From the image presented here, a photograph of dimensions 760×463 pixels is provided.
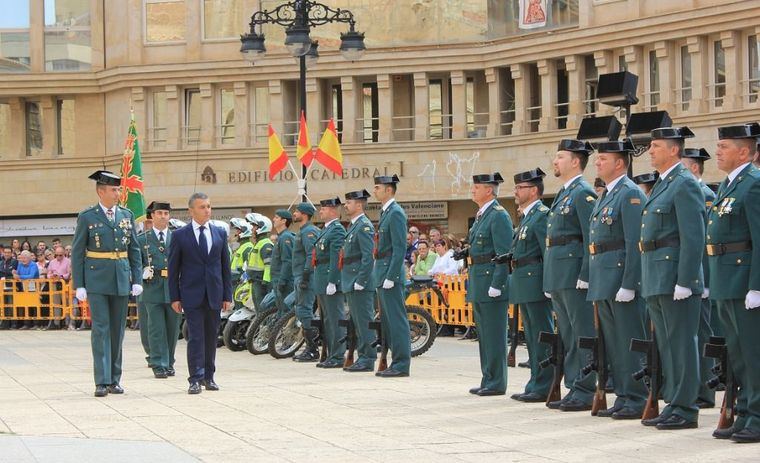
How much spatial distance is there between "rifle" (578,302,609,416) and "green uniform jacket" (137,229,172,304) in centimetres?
681

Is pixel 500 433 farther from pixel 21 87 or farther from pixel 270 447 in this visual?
pixel 21 87

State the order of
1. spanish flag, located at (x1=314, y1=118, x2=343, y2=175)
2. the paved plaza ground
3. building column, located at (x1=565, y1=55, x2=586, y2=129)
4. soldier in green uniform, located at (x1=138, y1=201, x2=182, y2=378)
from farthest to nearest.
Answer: building column, located at (x1=565, y1=55, x2=586, y2=129)
spanish flag, located at (x1=314, y1=118, x2=343, y2=175)
soldier in green uniform, located at (x1=138, y1=201, x2=182, y2=378)
the paved plaza ground

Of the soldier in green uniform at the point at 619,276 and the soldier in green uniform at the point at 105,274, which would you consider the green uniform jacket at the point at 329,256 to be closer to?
the soldier in green uniform at the point at 105,274

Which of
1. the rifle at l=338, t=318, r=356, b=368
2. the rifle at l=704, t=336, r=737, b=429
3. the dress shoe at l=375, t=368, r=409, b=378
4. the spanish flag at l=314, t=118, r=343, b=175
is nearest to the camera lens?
the rifle at l=704, t=336, r=737, b=429

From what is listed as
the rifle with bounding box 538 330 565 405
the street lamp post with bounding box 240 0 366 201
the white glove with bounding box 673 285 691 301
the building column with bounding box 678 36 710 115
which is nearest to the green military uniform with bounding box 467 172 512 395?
the rifle with bounding box 538 330 565 405

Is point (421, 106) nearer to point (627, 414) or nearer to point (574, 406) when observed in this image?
point (574, 406)

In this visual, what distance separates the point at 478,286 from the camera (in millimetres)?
14266

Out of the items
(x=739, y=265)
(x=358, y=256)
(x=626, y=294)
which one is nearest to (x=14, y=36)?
(x=358, y=256)

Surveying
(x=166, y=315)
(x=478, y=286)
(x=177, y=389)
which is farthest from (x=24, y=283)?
(x=478, y=286)

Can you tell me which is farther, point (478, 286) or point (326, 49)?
point (326, 49)

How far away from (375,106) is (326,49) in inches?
104

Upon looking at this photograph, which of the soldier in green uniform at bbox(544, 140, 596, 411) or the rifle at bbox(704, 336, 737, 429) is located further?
the soldier in green uniform at bbox(544, 140, 596, 411)

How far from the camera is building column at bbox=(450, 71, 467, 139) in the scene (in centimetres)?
4788

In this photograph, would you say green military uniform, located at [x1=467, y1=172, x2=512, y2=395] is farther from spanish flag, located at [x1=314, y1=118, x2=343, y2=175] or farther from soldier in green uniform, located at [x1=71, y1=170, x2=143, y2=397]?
spanish flag, located at [x1=314, y1=118, x2=343, y2=175]
